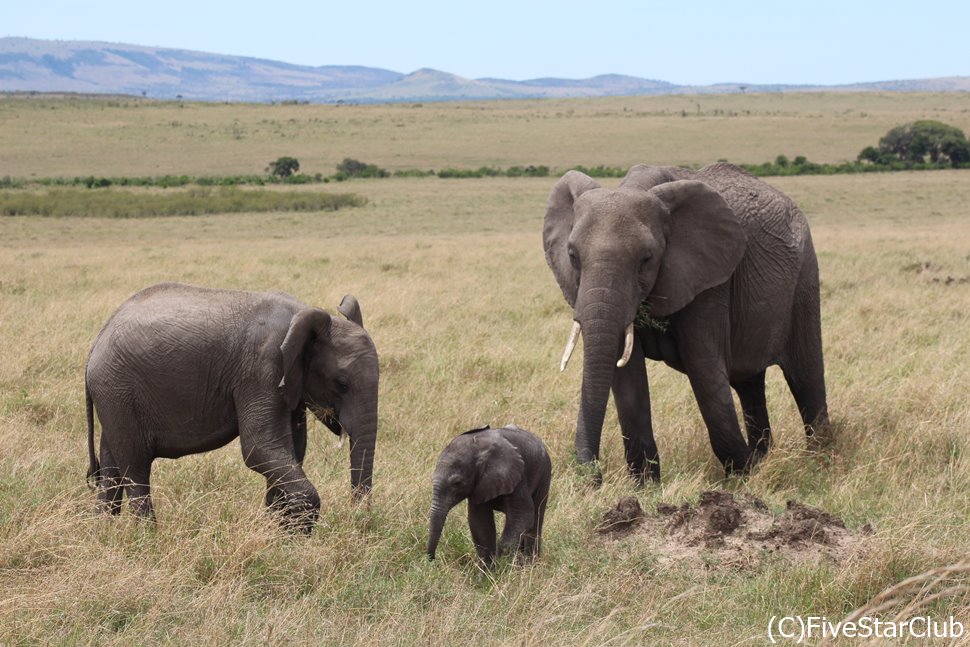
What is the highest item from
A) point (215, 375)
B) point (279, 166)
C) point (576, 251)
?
point (576, 251)

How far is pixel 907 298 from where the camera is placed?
1436 centimetres

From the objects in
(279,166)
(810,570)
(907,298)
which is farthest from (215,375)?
(279,166)

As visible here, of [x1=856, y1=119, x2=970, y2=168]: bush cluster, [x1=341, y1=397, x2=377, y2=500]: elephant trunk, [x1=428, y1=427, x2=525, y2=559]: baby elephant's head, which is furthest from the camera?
[x1=856, y1=119, x2=970, y2=168]: bush cluster

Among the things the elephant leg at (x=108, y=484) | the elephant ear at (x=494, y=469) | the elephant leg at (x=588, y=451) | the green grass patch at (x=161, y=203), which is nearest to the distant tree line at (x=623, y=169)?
the green grass patch at (x=161, y=203)

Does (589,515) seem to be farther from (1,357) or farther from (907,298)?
(907,298)

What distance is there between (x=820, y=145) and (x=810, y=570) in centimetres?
7215

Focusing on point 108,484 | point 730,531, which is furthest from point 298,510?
point 730,531

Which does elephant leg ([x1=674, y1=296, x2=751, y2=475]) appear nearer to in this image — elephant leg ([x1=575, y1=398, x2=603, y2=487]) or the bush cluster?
elephant leg ([x1=575, y1=398, x2=603, y2=487])

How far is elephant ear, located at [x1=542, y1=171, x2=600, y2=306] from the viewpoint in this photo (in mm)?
7117

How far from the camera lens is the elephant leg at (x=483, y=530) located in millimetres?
5309

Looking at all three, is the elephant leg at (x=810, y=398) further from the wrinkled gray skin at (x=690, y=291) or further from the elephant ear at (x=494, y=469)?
the elephant ear at (x=494, y=469)

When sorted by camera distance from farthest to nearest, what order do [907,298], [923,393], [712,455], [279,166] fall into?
[279,166] < [907,298] < [923,393] < [712,455]

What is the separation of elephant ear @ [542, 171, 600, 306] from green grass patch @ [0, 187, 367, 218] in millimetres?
30276

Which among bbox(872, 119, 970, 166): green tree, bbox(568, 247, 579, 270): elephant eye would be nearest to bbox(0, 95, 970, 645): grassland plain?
bbox(568, 247, 579, 270): elephant eye
